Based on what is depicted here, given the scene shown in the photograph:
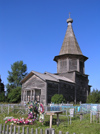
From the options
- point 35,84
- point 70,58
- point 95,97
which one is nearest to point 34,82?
point 35,84

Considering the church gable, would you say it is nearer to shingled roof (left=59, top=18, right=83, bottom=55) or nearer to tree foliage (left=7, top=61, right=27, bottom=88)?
shingled roof (left=59, top=18, right=83, bottom=55)

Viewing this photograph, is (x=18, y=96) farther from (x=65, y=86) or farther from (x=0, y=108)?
(x=0, y=108)

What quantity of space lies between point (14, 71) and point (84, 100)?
83.7 feet

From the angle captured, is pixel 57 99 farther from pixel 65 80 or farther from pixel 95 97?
pixel 95 97

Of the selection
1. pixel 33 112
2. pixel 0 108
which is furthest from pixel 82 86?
pixel 33 112

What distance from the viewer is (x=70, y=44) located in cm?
3475

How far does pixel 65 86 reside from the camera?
28.7m

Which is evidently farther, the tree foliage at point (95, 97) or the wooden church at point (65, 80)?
the tree foliage at point (95, 97)

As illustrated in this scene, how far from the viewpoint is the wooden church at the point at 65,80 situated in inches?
1037

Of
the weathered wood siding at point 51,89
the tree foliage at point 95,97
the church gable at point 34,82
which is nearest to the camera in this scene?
the weathered wood siding at point 51,89

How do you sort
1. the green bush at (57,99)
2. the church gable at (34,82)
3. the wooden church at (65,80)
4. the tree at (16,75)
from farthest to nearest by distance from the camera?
the tree at (16,75) < the church gable at (34,82) < the wooden church at (65,80) < the green bush at (57,99)

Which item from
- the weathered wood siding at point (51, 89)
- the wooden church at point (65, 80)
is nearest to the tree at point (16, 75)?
the wooden church at point (65, 80)

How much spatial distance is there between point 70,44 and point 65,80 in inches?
383

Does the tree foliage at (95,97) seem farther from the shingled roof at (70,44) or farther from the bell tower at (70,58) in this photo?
the shingled roof at (70,44)
